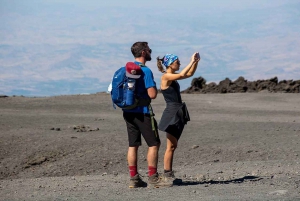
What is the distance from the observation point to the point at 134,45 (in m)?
8.83

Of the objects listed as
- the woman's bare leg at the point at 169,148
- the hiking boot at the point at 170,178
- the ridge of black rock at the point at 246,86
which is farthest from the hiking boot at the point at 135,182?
the ridge of black rock at the point at 246,86

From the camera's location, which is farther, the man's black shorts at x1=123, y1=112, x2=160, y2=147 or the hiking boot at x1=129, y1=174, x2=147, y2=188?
the hiking boot at x1=129, y1=174, x2=147, y2=188

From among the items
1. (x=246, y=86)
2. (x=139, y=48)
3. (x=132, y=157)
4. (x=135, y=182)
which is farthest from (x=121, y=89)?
(x=246, y=86)

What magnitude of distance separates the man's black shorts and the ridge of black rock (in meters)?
19.6

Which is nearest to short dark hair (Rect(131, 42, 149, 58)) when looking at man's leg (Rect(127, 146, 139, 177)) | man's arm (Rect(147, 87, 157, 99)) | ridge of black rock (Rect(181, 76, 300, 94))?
man's arm (Rect(147, 87, 157, 99))

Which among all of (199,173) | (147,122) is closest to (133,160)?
(147,122)

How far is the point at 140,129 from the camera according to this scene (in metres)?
8.90

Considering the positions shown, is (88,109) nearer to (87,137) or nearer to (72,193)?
(87,137)

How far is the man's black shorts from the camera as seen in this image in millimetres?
8852

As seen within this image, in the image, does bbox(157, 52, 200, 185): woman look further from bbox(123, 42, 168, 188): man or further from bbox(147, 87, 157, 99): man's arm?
bbox(147, 87, 157, 99): man's arm

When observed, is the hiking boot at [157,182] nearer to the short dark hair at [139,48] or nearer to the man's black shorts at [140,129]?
the man's black shorts at [140,129]

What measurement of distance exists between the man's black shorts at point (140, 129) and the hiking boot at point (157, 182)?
40 cm

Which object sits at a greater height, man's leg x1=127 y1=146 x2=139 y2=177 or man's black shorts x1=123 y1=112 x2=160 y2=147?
man's black shorts x1=123 y1=112 x2=160 y2=147

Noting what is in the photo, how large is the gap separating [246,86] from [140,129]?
2018 cm
